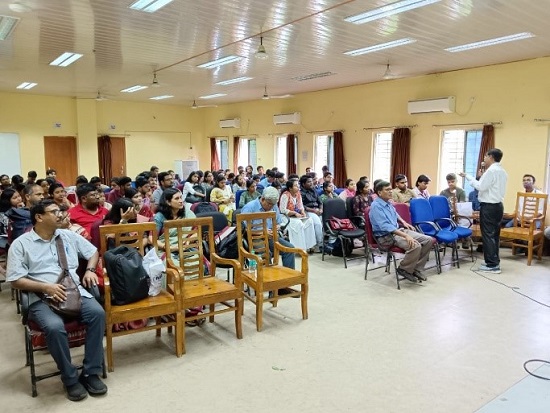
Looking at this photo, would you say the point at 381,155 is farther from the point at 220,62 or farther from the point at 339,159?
the point at 220,62

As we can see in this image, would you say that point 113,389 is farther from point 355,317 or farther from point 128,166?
point 128,166

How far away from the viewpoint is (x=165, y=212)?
12.6 feet

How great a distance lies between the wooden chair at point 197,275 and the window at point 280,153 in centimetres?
812

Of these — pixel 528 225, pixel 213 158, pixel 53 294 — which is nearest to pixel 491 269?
pixel 528 225

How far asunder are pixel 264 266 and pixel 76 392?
1951 mm

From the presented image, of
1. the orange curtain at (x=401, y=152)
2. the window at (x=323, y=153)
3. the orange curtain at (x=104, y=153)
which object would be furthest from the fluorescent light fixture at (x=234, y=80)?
the orange curtain at (x=104, y=153)

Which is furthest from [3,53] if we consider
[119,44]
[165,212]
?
[165,212]

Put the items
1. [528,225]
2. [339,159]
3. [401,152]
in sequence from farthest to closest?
[339,159] → [401,152] → [528,225]

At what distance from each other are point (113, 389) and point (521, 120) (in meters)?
6.86

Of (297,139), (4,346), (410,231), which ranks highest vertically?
(297,139)

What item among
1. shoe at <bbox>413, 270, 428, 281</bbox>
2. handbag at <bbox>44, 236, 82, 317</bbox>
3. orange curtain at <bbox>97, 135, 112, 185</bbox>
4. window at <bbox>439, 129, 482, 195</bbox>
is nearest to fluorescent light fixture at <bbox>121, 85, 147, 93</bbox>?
orange curtain at <bbox>97, 135, 112, 185</bbox>

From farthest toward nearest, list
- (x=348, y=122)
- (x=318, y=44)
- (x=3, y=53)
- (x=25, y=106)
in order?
(x=25, y=106) < (x=348, y=122) < (x=3, y=53) < (x=318, y=44)

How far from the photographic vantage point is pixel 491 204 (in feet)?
17.7

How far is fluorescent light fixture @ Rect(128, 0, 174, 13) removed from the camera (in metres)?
4.06
